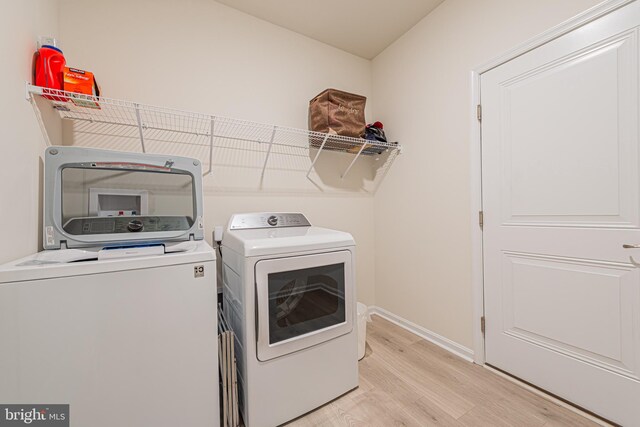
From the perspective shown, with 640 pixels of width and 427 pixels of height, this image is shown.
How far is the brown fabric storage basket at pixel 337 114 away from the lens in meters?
2.02

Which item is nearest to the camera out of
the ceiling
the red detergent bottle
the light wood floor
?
the red detergent bottle

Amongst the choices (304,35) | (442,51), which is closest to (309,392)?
(442,51)

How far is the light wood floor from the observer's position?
1.27m

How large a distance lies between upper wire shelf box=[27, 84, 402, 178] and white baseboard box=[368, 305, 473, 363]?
1.66 meters

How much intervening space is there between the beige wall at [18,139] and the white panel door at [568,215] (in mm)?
2474

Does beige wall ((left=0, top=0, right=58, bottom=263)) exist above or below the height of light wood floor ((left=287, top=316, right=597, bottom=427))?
above

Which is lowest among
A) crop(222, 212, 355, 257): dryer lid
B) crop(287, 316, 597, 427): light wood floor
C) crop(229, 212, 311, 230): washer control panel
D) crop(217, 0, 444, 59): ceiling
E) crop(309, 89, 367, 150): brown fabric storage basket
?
crop(287, 316, 597, 427): light wood floor

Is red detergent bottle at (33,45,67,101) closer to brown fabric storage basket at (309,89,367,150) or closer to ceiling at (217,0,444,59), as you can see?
ceiling at (217,0,444,59)

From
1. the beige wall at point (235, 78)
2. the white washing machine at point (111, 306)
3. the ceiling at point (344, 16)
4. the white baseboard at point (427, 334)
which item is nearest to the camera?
the white washing machine at point (111, 306)

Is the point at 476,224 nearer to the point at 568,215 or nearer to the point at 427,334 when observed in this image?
the point at 568,215

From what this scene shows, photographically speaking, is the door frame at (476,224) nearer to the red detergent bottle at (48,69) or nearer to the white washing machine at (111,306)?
the white washing machine at (111,306)

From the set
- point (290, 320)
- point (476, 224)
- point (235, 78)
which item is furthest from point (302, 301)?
point (235, 78)

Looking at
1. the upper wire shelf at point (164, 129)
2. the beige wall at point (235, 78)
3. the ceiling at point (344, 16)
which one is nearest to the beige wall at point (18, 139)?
the upper wire shelf at point (164, 129)

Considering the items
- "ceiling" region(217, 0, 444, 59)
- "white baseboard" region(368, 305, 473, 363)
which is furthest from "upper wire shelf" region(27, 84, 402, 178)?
"white baseboard" region(368, 305, 473, 363)
